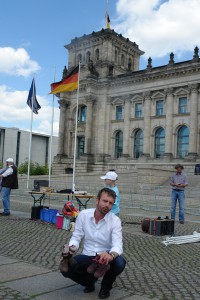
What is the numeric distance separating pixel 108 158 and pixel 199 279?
148 ft

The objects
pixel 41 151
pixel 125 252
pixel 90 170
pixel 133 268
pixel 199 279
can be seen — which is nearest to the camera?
pixel 199 279

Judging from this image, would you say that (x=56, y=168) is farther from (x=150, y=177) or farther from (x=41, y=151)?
(x=41, y=151)

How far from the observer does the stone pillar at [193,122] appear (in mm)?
43219

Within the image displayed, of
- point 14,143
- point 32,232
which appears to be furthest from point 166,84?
point 14,143

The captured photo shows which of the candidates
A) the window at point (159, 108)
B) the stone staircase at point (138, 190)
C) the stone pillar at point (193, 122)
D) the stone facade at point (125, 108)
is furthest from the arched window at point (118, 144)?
the stone pillar at point (193, 122)

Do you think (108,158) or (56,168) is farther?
(56,168)

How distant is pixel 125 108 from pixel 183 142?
950 centimetres

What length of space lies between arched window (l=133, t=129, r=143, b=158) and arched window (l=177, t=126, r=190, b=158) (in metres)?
5.41

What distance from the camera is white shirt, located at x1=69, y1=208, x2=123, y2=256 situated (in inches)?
203

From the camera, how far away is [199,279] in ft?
20.8

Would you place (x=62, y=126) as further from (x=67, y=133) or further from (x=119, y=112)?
(x=119, y=112)

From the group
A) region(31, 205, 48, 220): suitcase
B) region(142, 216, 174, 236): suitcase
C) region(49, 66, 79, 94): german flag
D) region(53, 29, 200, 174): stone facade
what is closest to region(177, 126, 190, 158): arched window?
region(53, 29, 200, 174): stone facade

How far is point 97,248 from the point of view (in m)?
5.23

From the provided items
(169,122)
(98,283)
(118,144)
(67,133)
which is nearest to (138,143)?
(118,144)
